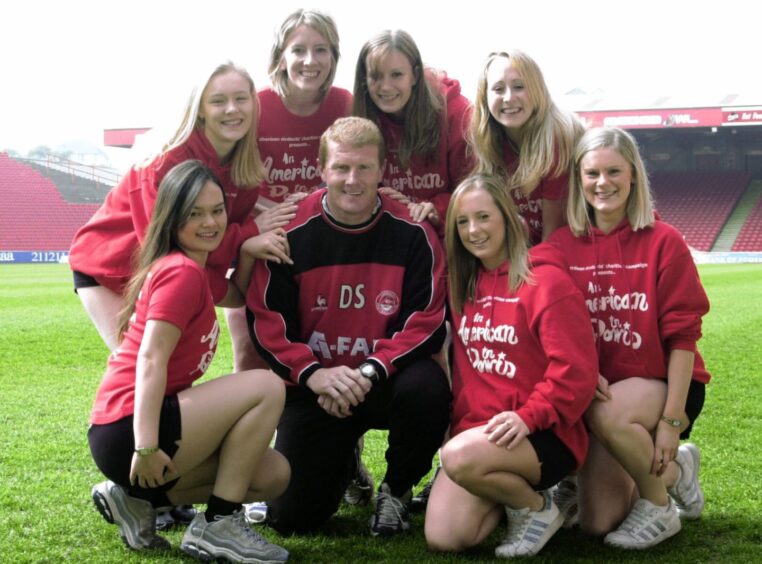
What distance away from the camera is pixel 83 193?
47.9 meters

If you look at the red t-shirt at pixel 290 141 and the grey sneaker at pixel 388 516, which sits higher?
the red t-shirt at pixel 290 141

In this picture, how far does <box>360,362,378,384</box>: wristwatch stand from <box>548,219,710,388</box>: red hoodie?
82 centimetres

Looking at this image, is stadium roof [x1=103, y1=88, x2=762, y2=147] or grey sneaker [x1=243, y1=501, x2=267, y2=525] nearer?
Answer: grey sneaker [x1=243, y1=501, x2=267, y2=525]

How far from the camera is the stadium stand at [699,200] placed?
122ft

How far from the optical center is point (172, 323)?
2.81 m

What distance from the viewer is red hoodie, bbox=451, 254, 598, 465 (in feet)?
9.65

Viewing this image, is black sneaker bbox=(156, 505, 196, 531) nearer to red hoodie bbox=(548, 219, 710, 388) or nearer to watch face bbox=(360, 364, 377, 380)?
watch face bbox=(360, 364, 377, 380)

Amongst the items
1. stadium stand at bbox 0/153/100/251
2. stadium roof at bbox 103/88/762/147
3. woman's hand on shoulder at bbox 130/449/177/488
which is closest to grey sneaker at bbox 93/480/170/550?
woman's hand on shoulder at bbox 130/449/177/488

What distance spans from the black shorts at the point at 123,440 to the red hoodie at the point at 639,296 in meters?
1.52

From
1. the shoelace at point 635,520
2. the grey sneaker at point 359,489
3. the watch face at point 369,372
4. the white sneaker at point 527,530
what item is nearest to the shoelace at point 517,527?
the white sneaker at point 527,530

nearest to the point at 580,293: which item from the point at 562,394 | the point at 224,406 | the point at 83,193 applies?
the point at 562,394

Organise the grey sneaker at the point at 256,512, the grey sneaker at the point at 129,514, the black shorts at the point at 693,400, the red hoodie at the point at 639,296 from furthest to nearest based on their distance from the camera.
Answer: the grey sneaker at the point at 256,512
the black shorts at the point at 693,400
the red hoodie at the point at 639,296
the grey sneaker at the point at 129,514

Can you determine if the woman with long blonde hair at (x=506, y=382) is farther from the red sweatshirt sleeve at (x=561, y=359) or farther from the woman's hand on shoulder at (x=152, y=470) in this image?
the woman's hand on shoulder at (x=152, y=470)

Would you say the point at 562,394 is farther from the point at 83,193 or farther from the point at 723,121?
the point at 83,193
